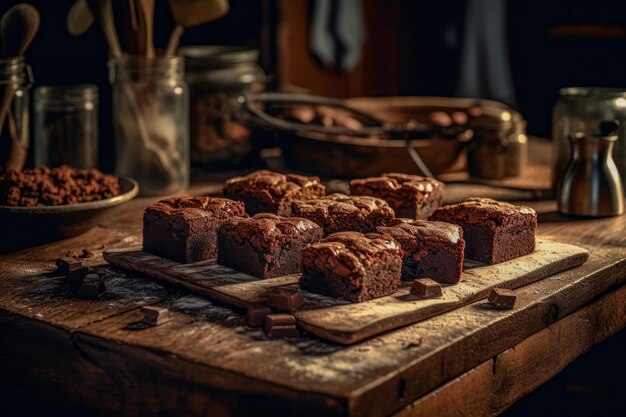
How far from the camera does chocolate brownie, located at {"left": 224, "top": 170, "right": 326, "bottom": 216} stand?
2.52 meters

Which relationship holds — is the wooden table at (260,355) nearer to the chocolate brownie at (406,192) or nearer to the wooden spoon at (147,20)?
the chocolate brownie at (406,192)

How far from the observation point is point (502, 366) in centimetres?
198

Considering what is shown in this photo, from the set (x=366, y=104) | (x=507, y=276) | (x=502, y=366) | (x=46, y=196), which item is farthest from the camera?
(x=366, y=104)

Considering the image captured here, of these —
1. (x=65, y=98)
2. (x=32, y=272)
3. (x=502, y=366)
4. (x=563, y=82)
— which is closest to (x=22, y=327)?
(x=32, y=272)

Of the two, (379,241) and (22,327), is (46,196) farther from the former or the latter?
(379,241)

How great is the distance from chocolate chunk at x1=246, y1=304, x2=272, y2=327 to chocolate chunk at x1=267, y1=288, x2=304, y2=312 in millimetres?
27

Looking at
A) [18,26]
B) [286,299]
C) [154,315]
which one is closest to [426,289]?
[286,299]

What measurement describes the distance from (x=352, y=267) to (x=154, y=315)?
397 millimetres

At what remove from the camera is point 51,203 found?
2.50 metres

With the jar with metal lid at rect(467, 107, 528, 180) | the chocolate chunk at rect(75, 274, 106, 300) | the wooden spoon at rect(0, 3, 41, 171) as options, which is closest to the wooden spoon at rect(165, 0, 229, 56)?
the wooden spoon at rect(0, 3, 41, 171)

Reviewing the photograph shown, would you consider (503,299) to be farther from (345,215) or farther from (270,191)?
(270,191)

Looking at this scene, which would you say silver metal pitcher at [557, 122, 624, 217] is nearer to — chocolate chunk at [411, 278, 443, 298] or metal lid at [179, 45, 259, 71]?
chocolate chunk at [411, 278, 443, 298]

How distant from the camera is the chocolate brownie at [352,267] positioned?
6.45ft

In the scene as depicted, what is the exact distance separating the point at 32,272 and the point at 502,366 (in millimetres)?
1088
